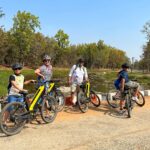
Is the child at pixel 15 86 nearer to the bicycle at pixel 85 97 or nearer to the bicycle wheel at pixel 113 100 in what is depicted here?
the bicycle at pixel 85 97

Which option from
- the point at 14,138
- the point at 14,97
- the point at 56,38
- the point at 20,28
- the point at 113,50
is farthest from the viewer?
the point at 113,50

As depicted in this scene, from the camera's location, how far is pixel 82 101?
9.71 metres

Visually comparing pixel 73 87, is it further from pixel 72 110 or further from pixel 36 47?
pixel 36 47

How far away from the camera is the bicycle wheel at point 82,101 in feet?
31.5

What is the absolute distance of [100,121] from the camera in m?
8.55

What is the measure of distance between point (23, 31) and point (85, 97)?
175ft

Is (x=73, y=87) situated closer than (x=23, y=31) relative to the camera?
Yes

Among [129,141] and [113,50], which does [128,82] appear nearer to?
[129,141]

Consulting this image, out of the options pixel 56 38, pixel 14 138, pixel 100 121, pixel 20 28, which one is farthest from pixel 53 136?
pixel 56 38

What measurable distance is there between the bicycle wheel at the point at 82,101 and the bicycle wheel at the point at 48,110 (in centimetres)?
141

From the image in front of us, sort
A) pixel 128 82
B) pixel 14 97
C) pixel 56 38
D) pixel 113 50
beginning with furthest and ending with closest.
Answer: pixel 113 50, pixel 56 38, pixel 128 82, pixel 14 97

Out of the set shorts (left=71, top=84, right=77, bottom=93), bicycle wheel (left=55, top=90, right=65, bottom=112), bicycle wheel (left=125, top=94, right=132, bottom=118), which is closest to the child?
bicycle wheel (left=55, top=90, right=65, bottom=112)

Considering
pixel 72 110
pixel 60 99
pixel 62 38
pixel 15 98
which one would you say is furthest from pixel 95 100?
pixel 62 38

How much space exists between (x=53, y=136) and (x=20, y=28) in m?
56.9
